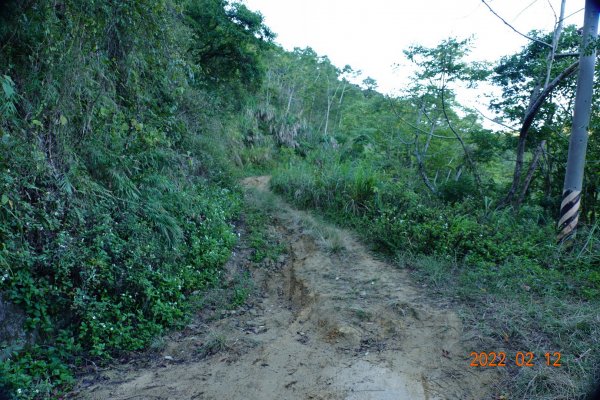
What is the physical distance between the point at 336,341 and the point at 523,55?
9.44 meters

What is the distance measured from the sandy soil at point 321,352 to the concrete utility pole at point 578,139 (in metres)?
3.01

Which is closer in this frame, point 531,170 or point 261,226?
point 261,226

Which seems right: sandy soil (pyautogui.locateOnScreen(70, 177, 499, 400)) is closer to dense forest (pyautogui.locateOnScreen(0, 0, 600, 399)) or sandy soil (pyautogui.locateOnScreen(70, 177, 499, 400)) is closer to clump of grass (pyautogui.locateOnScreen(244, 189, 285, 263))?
dense forest (pyautogui.locateOnScreen(0, 0, 600, 399))

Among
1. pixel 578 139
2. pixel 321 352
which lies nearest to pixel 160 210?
pixel 321 352

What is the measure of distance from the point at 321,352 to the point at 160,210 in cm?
289

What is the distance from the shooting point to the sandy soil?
10.3 feet

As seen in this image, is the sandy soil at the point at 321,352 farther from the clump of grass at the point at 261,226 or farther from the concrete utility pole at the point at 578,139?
the concrete utility pole at the point at 578,139

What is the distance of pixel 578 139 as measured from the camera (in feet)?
21.0

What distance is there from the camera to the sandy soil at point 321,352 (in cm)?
315

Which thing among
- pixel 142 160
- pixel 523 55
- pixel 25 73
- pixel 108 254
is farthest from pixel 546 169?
pixel 25 73

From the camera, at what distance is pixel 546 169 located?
9461mm

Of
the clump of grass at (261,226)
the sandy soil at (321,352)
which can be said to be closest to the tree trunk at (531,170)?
the sandy soil at (321,352)

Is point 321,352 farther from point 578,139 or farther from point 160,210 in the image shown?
point 578,139

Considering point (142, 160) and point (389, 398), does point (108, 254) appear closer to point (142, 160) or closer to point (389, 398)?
point (142, 160)
